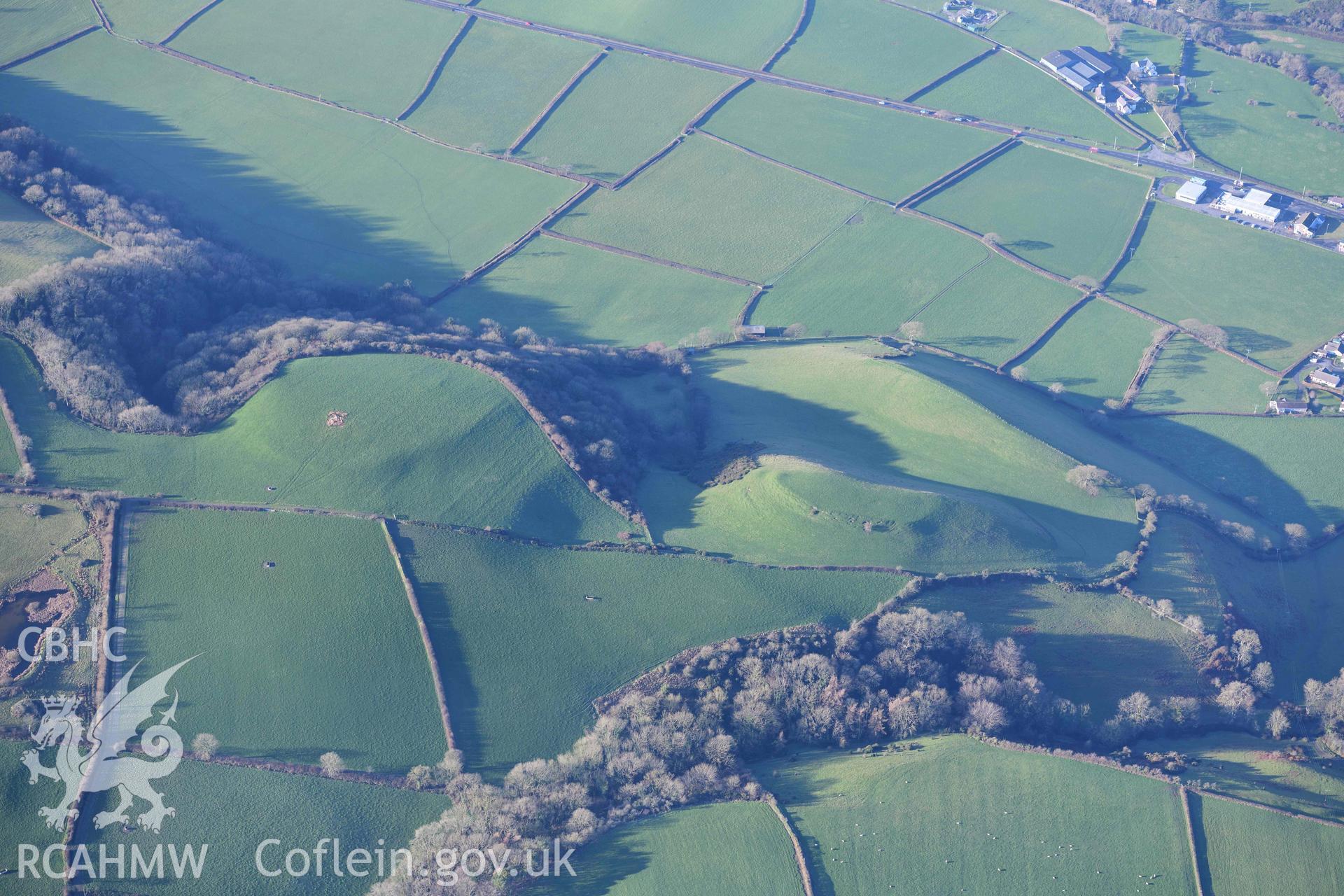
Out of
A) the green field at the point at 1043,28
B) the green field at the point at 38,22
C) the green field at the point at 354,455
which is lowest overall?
the green field at the point at 354,455

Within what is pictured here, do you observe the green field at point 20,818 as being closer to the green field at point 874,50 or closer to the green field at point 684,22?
the green field at point 684,22

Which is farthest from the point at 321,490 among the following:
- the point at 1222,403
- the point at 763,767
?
the point at 1222,403

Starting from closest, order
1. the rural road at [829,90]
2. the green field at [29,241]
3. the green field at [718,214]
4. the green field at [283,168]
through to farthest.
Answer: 1. the green field at [29,241]
2. the green field at [283,168]
3. the green field at [718,214]
4. the rural road at [829,90]

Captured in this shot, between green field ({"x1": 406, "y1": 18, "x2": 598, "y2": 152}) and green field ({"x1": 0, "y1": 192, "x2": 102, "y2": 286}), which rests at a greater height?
green field ({"x1": 406, "y1": 18, "x2": 598, "y2": 152})

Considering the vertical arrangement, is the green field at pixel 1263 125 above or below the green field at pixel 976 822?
above

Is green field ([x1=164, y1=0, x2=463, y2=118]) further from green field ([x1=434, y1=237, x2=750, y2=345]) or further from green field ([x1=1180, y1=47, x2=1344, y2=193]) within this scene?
green field ([x1=1180, y1=47, x2=1344, y2=193])

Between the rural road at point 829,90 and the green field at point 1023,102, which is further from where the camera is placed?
the green field at point 1023,102

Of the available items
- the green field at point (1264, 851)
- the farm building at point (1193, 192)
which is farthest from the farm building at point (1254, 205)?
the green field at point (1264, 851)

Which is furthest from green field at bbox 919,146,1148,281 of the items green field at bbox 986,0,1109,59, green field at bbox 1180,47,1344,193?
green field at bbox 986,0,1109,59
